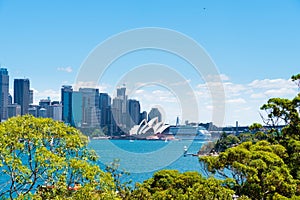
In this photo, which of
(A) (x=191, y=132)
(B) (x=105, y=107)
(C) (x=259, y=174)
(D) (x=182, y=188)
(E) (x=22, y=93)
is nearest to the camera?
(D) (x=182, y=188)

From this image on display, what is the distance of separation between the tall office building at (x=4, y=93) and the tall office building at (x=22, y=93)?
4.80 feet

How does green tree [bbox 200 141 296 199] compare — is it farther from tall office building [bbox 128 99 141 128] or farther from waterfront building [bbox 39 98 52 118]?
waterfront building [bbox 39 98 52 118]

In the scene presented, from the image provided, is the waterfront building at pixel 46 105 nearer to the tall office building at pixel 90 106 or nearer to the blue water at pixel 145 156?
the blue water at pixel 145 156

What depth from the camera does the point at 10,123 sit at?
4375 mm

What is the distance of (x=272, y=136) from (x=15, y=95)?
54.5 metres

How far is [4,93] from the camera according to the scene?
59.3 m

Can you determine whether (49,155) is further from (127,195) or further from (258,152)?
(258,152)

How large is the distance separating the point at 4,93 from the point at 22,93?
2.77 meters

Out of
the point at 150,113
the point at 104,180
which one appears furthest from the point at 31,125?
the point at 150,113

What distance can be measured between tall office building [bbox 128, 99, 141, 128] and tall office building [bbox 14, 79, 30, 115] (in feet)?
69.0

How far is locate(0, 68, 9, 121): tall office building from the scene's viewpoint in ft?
174

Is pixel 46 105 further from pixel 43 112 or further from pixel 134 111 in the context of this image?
pixel 134 111

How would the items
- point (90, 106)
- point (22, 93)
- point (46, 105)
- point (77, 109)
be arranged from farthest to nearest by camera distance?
point (22, 93) → point (46, 105) → point (77, 109) → point (90, 106)

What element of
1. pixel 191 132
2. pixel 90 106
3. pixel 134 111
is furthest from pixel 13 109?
pixel 134 111
